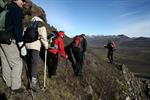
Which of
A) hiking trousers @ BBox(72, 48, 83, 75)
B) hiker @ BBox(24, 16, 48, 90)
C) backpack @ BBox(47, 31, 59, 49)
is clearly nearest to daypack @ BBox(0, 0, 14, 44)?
hiker @ BBox(24, 16, 48, 90)

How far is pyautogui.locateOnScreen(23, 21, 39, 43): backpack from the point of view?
30.4 feet

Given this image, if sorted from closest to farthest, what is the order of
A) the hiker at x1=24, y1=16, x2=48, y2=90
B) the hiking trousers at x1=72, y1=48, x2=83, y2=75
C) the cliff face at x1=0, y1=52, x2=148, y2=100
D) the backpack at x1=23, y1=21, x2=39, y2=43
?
the backpack at x1=23, y1=21, x2=39, y2=43, the hiker at x1=24, y1=16, x2=48, y2=90, the cliff face at x1=0, y1=52, x2=148, y2=100, the hiking trousers at x1=72, y1=48, x2=83, y2=75

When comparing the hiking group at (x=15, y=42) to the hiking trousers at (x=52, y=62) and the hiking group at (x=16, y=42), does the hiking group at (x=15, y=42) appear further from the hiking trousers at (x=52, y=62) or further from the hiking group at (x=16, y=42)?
the hiking trousers at (x=52, y=62)

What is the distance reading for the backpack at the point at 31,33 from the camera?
9.27 metres

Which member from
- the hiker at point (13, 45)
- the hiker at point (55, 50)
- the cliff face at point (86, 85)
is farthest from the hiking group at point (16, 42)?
the hiker at point (55, 50)

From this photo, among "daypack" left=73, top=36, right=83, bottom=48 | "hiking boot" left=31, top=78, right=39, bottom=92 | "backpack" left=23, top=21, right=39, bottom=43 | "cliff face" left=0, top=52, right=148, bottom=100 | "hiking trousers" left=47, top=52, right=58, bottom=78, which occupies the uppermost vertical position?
"backpack" left=23, top=21, right=39, bottom=43

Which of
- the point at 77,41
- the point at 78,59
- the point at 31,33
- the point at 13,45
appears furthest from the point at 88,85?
Answer: the point at 13,45

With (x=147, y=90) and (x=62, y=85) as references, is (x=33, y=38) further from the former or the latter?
(x=147, y=90)

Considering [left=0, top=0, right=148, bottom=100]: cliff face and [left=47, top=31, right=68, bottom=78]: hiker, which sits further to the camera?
[left=47, top=31, right=68, bottom=78]: hiker

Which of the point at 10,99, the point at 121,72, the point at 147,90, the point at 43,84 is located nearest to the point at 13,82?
the point at 10,99

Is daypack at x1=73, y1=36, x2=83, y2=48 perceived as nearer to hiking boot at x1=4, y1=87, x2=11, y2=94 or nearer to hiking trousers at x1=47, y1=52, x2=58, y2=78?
hiking trousers at x1=47, y1=52, x2=58, y2=78

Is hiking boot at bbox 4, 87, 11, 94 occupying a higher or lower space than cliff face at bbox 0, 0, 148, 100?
higher

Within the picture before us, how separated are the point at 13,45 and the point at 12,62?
2.00 ft

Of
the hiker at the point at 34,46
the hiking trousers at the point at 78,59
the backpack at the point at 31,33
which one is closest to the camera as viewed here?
the backpack at the point at 31,33
